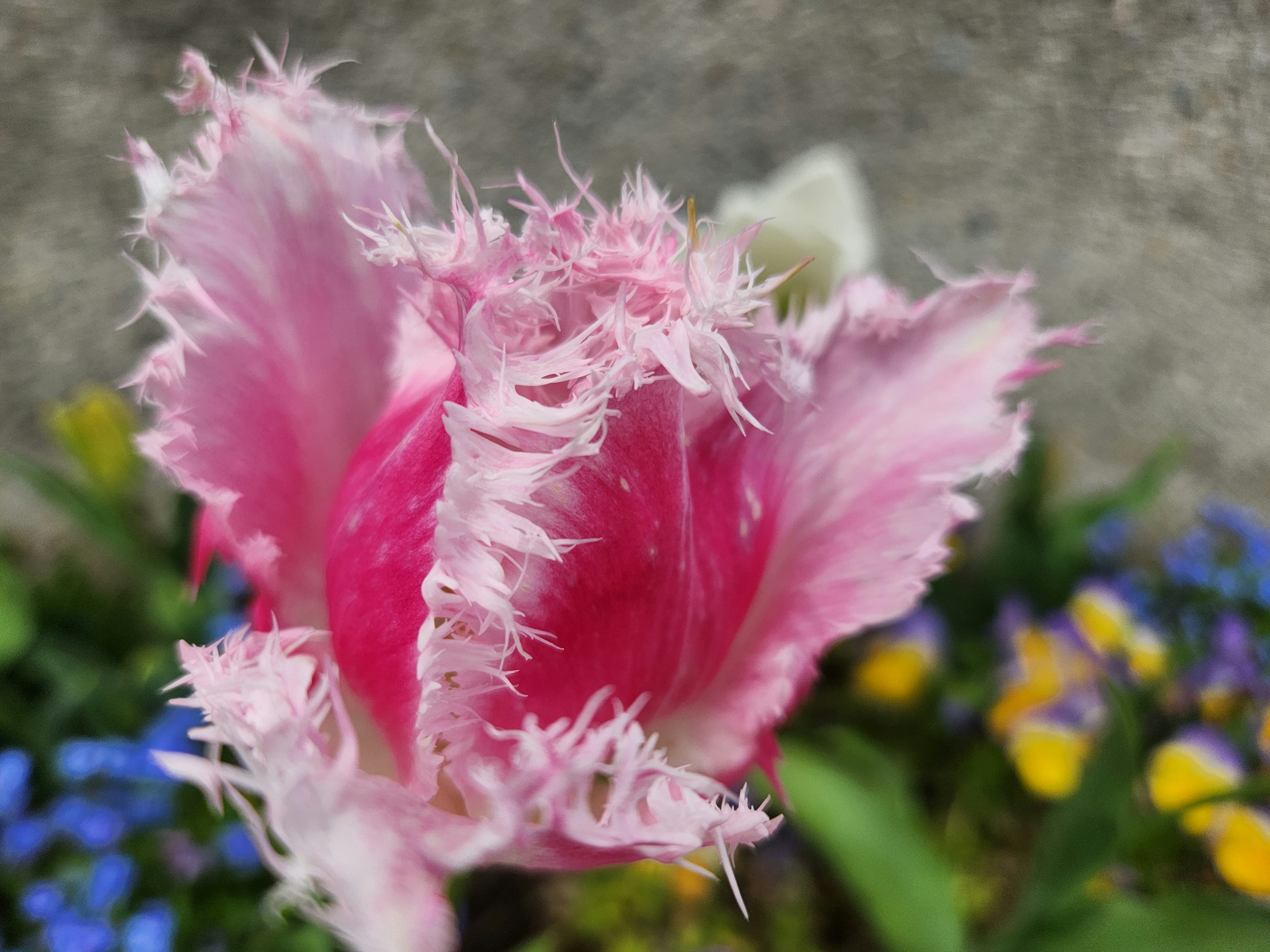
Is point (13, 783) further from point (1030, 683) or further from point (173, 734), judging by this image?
point (1030, 683)

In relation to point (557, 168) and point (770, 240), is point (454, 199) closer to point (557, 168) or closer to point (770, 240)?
point (770, 240)

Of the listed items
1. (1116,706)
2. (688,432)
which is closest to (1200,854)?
(1116,706)

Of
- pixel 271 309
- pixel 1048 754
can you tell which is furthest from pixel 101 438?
pixel 1048 754

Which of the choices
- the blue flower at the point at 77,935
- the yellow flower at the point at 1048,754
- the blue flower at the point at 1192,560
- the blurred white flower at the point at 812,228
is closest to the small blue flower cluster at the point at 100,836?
the blue flower at the point at 77,935

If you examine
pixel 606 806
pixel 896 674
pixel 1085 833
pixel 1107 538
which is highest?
pixel 606 806

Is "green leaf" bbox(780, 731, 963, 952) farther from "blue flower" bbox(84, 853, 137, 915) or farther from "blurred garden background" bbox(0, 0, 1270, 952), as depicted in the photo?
"blue flower" bbox(84, 853, 137, 915)

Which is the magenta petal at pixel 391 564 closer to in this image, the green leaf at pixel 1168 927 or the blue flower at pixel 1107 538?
the green leaf at pixel 1168 927

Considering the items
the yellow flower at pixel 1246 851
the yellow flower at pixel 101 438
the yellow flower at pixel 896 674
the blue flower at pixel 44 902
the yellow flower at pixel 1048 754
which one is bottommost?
the yellow flower at pixel 896 674
